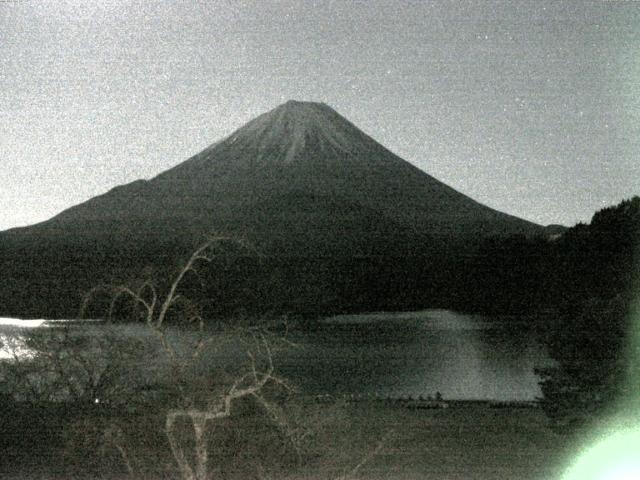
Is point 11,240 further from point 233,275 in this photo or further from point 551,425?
point 551,425

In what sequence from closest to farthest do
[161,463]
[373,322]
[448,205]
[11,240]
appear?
[161,463], [373,322], [11,240], [448,205]

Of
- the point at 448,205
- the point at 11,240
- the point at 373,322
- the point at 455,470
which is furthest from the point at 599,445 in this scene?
the point at 448,205

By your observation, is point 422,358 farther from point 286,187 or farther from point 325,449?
point 286,187

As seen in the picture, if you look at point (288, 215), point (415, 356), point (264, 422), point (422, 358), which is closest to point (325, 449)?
point (264, 422)

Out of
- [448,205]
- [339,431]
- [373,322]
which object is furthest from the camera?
[448,205]

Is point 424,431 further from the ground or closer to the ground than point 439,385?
further from the ground

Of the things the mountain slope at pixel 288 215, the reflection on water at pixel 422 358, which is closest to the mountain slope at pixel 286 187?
the mountain slope at pixel 288 215
